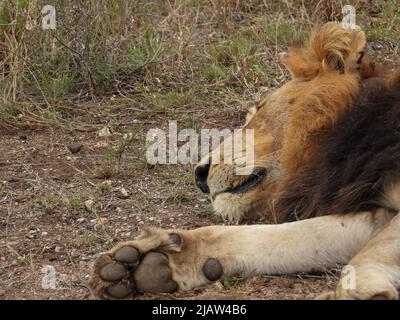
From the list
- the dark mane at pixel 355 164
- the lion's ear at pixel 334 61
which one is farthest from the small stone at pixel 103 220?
the lion's ear at pixel 334 61

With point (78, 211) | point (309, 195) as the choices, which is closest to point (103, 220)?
point (78, 211)

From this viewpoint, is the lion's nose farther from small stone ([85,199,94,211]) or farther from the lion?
small stone ([85,199,94,211])

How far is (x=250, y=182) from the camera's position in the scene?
4293 millimetres

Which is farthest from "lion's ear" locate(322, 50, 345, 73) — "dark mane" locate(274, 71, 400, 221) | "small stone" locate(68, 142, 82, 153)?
"small stone" locate(68, 142, 82, 153)

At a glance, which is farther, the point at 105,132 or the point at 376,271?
the point at 105,132

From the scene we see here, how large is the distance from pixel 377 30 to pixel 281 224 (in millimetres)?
3025

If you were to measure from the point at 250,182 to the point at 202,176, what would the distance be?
23 centimetres

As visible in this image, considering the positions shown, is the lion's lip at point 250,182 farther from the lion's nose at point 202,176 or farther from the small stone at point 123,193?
the small stone at point 123,193

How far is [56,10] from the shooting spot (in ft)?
20.2

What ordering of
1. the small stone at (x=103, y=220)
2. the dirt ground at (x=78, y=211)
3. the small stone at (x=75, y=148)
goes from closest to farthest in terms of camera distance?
1. the dirt ground at (x=78, y=211)
2. the small stone at (x=103, y=220)
3. the small stone at (x=75, y=148)

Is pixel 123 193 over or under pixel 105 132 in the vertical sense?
under

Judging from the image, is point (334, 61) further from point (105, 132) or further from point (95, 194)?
point (105, 132)

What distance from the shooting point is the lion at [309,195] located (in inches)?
140

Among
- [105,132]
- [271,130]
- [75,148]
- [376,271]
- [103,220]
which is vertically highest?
[105,132]
